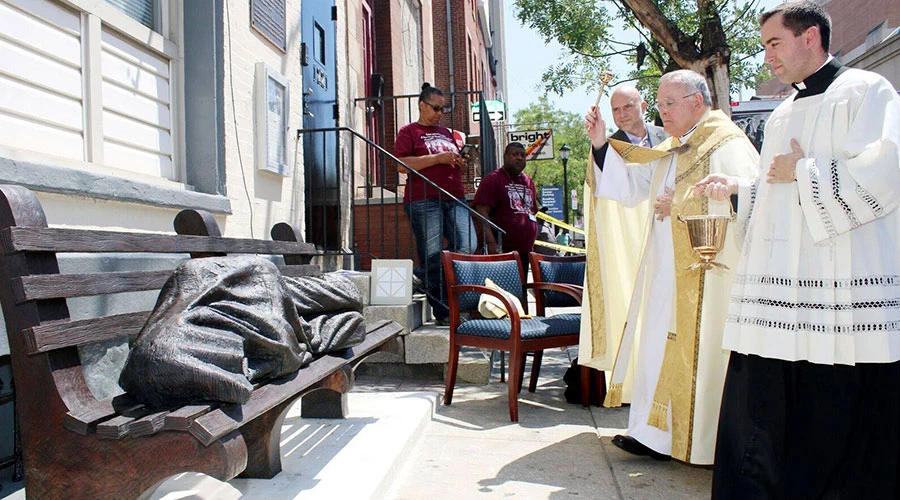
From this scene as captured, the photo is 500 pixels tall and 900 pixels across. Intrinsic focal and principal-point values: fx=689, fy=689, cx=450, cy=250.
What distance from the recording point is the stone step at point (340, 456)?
106 inches

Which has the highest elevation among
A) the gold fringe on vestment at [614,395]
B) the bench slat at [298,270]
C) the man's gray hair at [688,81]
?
the man's gray hair at [688,81]

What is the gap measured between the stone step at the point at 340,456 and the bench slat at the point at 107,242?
91cm

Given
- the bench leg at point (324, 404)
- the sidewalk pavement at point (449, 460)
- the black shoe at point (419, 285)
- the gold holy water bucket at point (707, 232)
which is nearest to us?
the sidewalk pavement at point (449, 460)

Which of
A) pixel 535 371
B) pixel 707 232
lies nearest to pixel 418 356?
pixel 535 371

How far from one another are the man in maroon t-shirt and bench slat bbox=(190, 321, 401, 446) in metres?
3.41

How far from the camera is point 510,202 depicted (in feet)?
A: 21.9

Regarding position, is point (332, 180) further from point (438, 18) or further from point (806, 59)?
point (438, 18)

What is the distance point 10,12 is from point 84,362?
167 centimetres

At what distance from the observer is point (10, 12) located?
10.5 ft

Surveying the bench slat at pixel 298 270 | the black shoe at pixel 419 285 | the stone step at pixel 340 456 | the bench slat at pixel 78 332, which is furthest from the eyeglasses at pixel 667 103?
the black shoe at pixel 419 285

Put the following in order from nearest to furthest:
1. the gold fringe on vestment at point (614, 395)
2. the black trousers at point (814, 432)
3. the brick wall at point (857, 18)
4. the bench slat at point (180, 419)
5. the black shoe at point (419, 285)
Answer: the bench slat at point (180, 419)
the black trousers at point (814, 432)
the gold fringe on vestment at point (614, 395)
the black shoe at point (419, 285)
the brick wall at point (857, 18)

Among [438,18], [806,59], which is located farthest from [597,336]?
[438,18]

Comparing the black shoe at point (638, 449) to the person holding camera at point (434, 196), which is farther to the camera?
the person holding camera at point (434, 196)

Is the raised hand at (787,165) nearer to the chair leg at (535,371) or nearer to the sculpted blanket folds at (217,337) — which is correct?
the sculpted blanket folds at (217,337)
